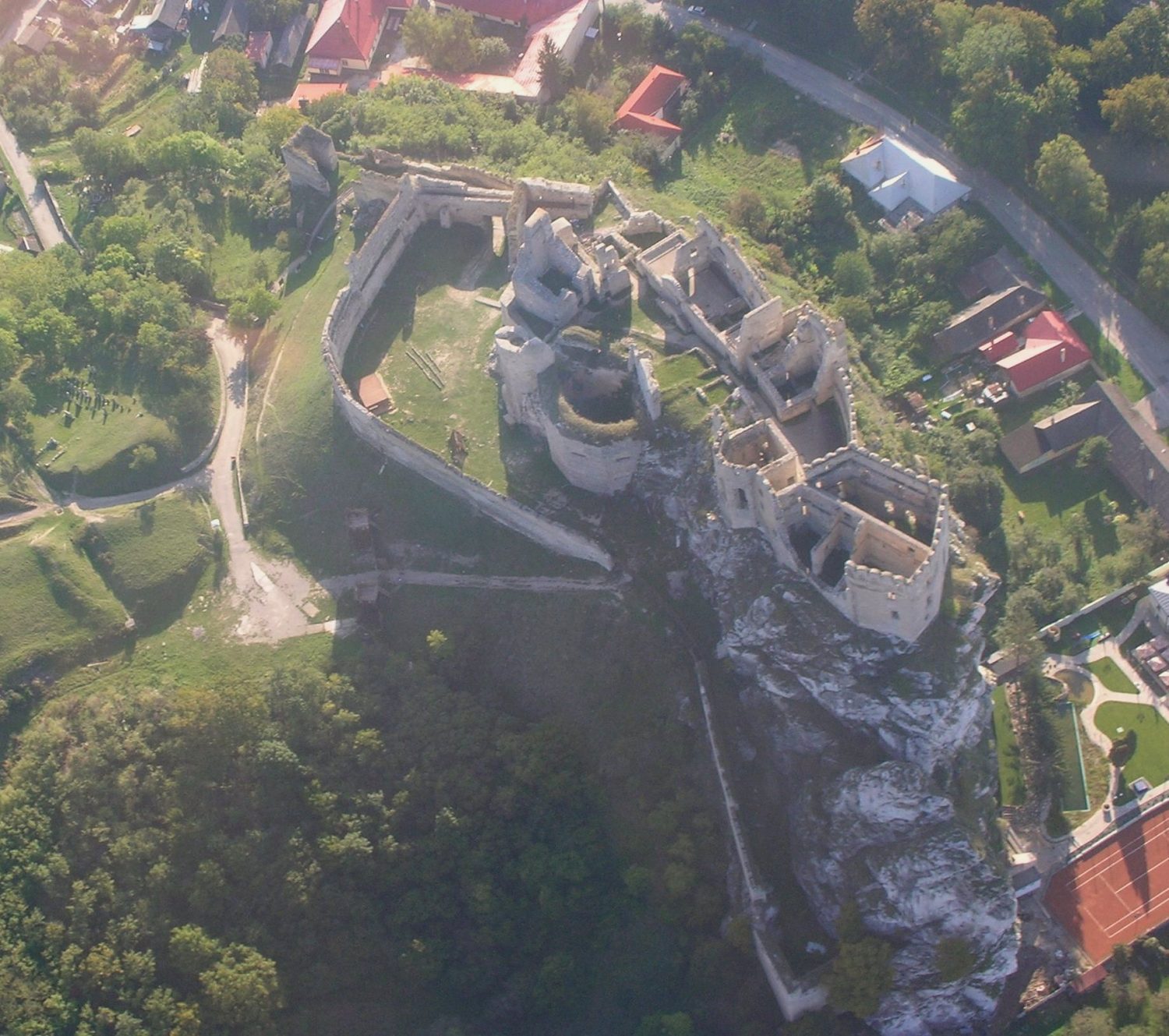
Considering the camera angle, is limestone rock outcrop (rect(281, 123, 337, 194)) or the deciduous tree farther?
limestone rock outcrop (rect(281, 123, 337, 194))

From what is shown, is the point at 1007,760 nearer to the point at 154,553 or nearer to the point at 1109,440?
the point at 1109,440

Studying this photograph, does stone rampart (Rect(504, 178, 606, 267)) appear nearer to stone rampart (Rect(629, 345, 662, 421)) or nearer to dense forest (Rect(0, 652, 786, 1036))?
stone rampart (Rect(629, 345, 662, 421))

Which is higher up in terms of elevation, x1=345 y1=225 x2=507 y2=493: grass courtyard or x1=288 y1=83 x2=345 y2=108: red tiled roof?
A: x1=288 y1=83 x2=345 y2=108: red tiled roof

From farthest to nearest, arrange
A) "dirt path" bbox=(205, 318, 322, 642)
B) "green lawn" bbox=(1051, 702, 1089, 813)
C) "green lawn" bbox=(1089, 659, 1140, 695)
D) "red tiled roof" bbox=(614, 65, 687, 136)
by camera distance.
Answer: "red tiled roof" bbox=(614, 65, 687, 136) < "dirt path" bbox=(205, 318, 322, 642) < "green lawn" bbox=(1089, 659, 1140, 695) < "green lawn" bbox=(1051, 702, 1089, 813)

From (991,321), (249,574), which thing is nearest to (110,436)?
(249,574)

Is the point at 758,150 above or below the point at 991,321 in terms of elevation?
above

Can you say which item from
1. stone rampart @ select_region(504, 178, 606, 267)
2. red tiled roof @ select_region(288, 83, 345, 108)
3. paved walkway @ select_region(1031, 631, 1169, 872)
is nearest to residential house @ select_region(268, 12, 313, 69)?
red tiled roof @ select_region(288, 83, 345, 108)
